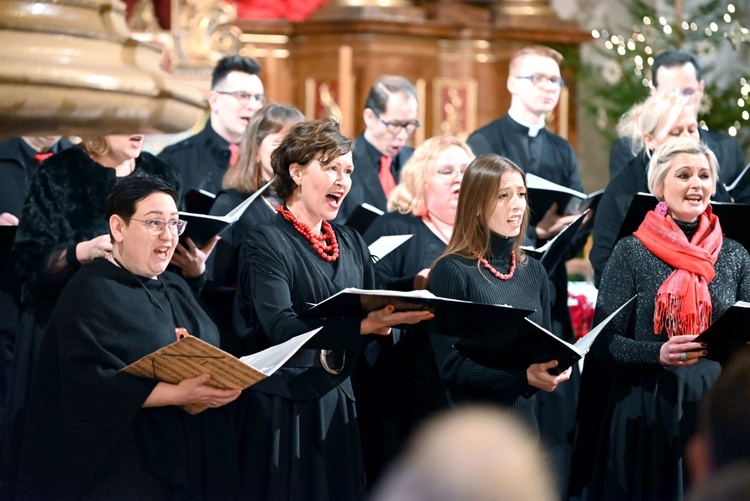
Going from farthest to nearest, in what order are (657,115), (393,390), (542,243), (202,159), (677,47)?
(677,47)
(202,159)
(542,243)
(657,115)
(393,390)

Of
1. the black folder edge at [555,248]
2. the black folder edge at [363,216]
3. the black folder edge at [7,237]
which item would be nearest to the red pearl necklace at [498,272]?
the black folder edge at [555,248]

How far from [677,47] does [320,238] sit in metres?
5.54

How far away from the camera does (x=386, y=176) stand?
621cm

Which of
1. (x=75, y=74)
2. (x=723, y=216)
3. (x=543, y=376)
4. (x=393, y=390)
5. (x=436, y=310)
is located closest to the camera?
(x=75, y=74)

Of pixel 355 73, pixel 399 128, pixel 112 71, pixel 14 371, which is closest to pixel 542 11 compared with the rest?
pixel 355 73

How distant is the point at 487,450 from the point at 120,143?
3.58m

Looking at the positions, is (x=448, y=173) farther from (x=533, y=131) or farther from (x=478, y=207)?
(x=533, y=131)

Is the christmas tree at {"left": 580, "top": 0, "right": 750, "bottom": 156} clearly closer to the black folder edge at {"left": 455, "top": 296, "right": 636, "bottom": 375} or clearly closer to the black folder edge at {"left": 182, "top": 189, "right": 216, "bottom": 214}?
the black folder edge at {"left": 182, "top": 189, "right": 216, "bottom": 214}

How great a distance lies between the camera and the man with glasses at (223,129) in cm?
609

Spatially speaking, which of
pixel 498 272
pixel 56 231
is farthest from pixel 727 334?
pixel 56 231

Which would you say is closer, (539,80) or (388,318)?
(388,318)

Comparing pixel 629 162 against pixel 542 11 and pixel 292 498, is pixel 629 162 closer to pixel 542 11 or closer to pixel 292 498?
pixel 292 498

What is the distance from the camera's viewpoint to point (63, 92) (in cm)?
126

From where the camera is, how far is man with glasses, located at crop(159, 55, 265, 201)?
6094mm
